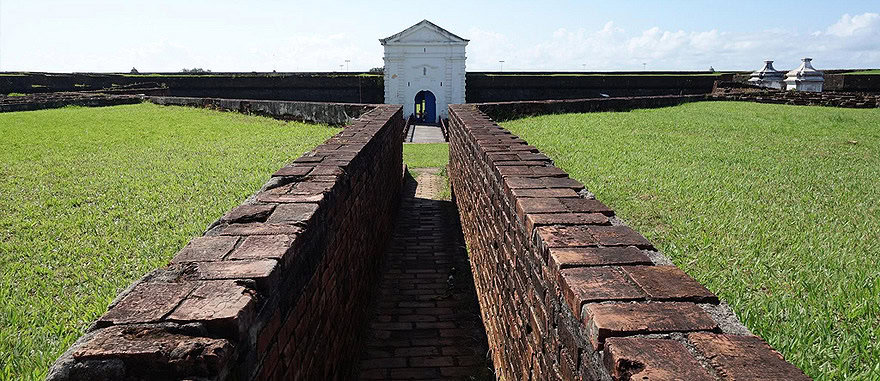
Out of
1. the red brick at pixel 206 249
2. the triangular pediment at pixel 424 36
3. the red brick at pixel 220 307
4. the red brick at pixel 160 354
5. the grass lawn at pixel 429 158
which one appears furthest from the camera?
the triangular pediment at pixel 424 36

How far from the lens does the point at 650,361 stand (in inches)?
48.0

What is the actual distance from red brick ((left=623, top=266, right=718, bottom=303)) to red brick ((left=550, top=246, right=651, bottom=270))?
7 centimetres

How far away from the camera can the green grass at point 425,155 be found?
11195 millimetres

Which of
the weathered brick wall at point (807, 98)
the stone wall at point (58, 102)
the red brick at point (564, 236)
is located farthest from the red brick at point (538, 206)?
the weathered brick wall at point (807, 98)

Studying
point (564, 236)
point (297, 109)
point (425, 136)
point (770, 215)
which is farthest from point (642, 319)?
point (425, 136)

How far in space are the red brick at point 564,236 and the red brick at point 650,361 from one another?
0.63 metres

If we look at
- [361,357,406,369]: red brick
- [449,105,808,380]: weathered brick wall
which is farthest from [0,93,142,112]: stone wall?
[449,105,808,380]: weathered brick wall

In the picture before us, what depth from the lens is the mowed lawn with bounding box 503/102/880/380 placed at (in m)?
2.27

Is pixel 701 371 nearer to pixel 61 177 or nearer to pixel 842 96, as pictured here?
pixel 61 177

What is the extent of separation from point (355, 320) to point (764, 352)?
2582 mm

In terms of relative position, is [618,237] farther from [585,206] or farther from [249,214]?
[249,214]

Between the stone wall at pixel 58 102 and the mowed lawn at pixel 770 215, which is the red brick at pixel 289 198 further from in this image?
the stone wall at pixel 58 102

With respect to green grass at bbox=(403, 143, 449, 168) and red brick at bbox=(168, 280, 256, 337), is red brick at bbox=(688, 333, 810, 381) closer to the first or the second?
red brick at bbox=(168, 280, 256, 337)

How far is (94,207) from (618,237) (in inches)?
149
